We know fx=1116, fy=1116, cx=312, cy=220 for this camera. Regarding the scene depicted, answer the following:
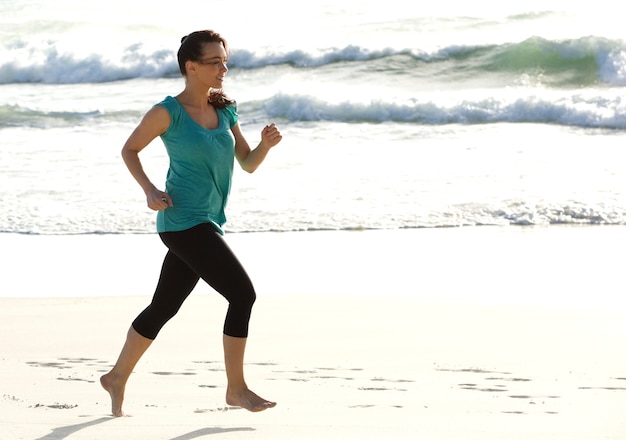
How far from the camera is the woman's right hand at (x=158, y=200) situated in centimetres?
397

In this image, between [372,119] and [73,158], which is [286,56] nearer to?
[372,119]

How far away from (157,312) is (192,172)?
1.87 feet

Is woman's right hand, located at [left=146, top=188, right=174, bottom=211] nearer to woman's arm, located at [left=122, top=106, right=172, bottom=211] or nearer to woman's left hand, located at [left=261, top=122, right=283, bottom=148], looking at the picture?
woman's arm, located at [left=122, top=106, right=172, bottom=211]

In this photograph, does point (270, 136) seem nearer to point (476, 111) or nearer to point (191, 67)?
point (191, 67)

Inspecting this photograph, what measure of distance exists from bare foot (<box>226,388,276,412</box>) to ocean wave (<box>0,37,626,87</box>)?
21393mm

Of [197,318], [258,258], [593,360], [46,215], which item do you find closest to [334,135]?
[46,215]

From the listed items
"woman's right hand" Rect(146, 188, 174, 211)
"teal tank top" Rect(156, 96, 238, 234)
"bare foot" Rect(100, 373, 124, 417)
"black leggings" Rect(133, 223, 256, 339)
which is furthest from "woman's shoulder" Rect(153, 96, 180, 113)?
"bare foot" Rect(100, 373, 124, 417)

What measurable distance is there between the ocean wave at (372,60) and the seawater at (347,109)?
55 mm

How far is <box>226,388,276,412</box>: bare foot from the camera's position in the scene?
4.11 m

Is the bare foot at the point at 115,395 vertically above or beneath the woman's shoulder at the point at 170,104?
beneath

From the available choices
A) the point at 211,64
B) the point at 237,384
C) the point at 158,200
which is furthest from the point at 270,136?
the point at 237,384

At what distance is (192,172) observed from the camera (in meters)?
4.10

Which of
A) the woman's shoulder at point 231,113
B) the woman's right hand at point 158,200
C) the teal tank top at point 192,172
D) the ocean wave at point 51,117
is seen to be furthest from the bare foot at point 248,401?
the ocean wave at point 51,117

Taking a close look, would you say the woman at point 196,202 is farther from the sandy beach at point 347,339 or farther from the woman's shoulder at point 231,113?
the sandy beach at point 347,339
